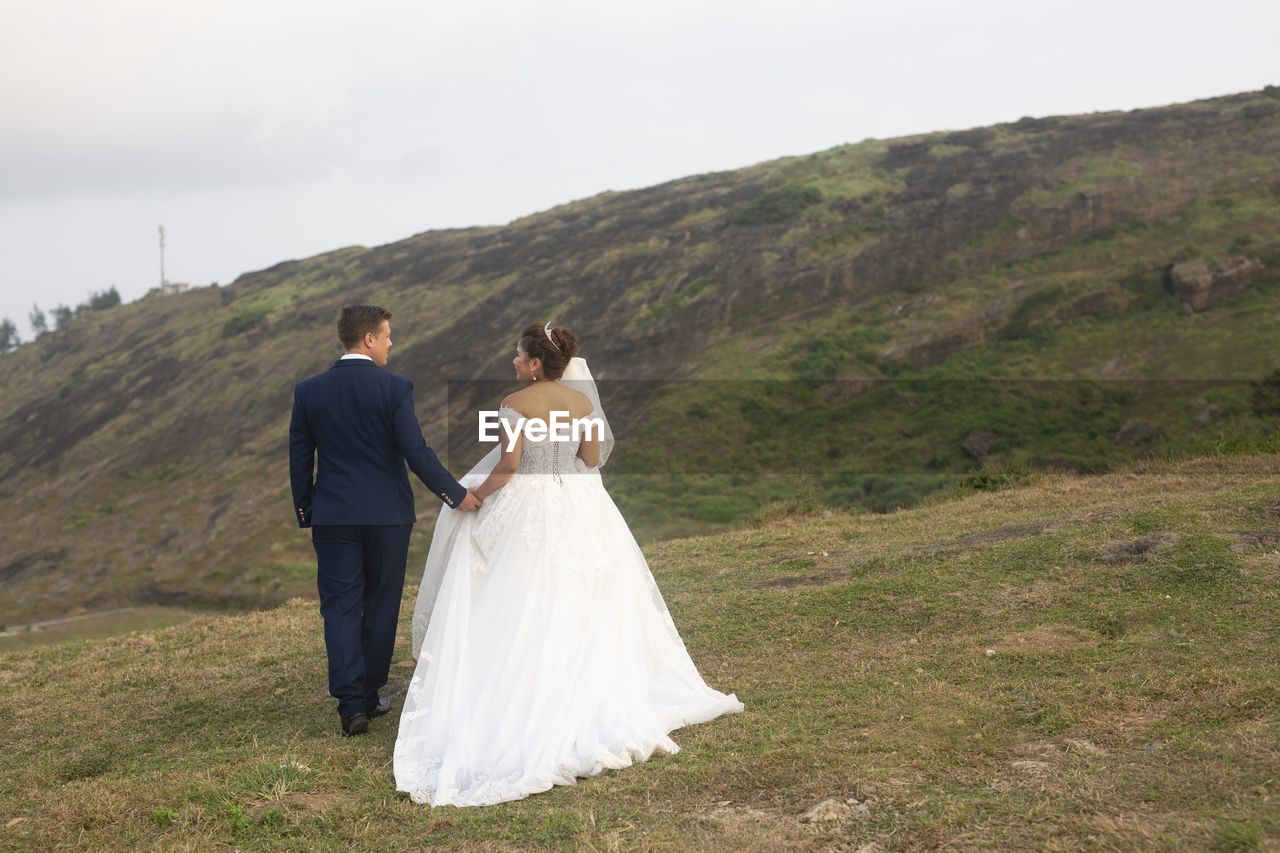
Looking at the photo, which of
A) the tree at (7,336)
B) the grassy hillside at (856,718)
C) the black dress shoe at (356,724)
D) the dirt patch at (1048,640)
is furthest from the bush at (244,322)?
the tree at (7,336)

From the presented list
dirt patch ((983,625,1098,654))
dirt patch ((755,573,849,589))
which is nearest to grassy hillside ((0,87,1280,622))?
dirt patch ((755,573,849,589))

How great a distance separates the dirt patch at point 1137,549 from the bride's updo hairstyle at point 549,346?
5.06m

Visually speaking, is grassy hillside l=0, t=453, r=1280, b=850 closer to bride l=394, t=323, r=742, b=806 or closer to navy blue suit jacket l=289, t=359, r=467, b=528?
bride l=394, t=323, r=742, b=806

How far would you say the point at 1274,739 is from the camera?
4.77 m

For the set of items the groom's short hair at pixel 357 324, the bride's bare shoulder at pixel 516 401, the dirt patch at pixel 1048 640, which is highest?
the groom's short hair at pixel 357 324

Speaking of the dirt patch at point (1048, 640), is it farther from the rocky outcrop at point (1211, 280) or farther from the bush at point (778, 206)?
the bush at point (778, 206)

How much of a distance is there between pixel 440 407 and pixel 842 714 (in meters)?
35.2

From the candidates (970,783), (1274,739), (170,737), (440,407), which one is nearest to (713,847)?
(970,783)

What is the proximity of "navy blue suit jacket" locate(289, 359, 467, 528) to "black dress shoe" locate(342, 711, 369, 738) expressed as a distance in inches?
46.4

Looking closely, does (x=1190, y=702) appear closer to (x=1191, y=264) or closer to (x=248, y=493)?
(x=1191, y=264)

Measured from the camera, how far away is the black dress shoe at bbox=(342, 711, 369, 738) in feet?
21.4

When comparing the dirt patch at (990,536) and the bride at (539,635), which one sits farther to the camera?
the dirt patch at (990,536)

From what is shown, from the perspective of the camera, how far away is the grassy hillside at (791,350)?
1158 inches

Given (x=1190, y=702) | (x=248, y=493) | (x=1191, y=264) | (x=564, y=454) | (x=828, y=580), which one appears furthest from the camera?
(x=248, y=493)
